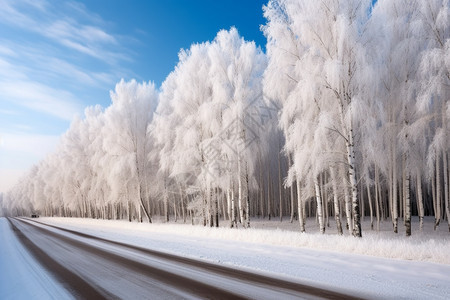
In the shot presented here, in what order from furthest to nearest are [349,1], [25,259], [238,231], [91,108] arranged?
[91,108] → [238,231] → [349,1] → [25,259]

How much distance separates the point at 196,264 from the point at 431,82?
12.4 m

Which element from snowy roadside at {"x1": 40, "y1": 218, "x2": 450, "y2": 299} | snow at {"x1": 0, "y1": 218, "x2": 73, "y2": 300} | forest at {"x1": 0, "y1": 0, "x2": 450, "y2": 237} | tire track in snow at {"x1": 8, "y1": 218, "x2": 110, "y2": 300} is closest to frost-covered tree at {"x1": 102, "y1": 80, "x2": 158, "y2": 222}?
forest at {"x1": 0, "y1": 0, "x2": 450, "y2": 237}

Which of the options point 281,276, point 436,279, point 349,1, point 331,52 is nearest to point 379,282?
point 436,279

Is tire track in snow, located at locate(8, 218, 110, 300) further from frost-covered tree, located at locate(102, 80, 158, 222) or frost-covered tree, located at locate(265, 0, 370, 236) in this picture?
frost-covered tree, located at locate(102, 80, 158, 222)

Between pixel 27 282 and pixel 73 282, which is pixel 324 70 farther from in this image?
pixel 27 282

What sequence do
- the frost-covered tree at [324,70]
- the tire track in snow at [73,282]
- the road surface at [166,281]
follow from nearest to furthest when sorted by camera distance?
the road surface at [166,281] → the tire track in snow at [73,282] → the frost-covered tree at [324,70]

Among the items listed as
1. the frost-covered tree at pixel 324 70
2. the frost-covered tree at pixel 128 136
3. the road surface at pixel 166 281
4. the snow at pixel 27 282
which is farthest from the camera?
the frost-covered tree at pixel 128 136

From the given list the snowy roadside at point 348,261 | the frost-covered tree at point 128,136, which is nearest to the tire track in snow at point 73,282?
the snowy roadside at point 348,261

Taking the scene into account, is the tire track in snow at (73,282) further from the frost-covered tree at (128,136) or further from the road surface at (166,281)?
the frost-covered tree at (128,136)

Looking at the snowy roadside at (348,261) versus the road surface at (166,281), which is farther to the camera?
the snowy roadside at (348,261)

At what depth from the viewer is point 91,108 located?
146 ft

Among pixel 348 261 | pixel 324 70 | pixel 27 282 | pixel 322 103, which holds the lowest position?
pixel 348 261

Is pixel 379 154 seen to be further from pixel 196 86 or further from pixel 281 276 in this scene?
pixel 196 86

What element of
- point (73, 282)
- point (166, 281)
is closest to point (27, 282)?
point (73, 282)
